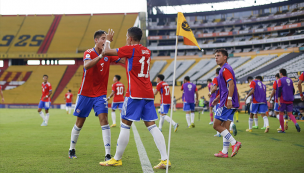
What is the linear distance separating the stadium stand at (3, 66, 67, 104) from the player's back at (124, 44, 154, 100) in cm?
3906

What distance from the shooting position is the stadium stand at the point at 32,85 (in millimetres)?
39656

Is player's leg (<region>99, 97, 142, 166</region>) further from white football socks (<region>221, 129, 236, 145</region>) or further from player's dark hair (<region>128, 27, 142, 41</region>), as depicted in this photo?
white football socks (<region>221, 129, 236, 145</region>)

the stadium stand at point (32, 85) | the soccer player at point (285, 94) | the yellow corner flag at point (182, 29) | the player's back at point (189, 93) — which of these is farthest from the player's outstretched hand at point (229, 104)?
the stadium stand at point (32, 85)

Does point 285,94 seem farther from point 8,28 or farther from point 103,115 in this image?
point 8,28

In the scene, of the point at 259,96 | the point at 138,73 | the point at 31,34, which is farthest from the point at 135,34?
the point at 31,34

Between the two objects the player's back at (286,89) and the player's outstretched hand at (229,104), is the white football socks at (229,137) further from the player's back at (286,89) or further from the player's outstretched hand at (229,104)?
the player's back at (286,89)

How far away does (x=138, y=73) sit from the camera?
13.8 ft

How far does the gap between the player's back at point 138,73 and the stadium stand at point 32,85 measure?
3906 cm

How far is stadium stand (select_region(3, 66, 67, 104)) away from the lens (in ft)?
130

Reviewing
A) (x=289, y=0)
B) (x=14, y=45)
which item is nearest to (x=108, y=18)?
(x=14, y=45)

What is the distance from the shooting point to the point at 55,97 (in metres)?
40.1

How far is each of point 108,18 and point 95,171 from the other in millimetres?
52019

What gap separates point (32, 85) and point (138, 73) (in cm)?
4241

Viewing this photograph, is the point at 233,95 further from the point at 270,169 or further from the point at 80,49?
the point at 80,49
